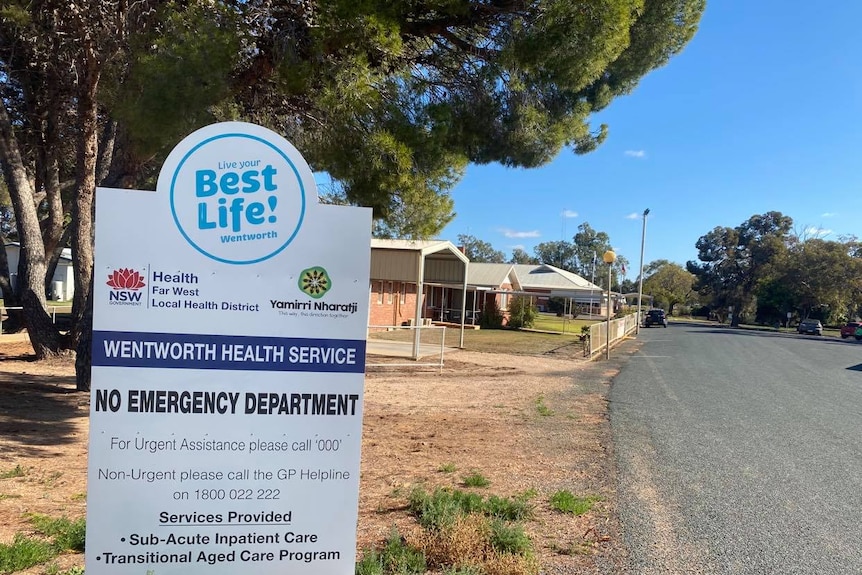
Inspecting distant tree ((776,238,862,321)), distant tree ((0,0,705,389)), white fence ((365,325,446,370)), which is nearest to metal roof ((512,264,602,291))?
distant tree ((776,238,862,321))

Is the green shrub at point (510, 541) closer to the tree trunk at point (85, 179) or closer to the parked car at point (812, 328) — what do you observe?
the tree trunk at point (85, 179)

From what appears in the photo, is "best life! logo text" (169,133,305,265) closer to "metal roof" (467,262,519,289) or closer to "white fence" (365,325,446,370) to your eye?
"white fence" (365,325,446,370)

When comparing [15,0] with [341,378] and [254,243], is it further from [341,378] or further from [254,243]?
[341,378]

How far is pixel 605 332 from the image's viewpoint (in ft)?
93.6

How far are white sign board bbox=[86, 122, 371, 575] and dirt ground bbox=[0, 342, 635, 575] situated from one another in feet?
3.64

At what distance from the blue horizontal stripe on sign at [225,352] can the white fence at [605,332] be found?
64.2 feet

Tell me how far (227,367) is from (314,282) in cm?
62

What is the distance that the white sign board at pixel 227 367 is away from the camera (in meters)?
3.18

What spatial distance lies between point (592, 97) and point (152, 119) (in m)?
6.26

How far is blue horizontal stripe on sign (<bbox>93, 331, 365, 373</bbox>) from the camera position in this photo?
317 centimetres

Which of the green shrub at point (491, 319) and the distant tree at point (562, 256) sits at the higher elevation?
the distant tree at point (562, 256)

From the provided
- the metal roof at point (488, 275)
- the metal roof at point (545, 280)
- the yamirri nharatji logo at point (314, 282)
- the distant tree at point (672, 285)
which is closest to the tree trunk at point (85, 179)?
the yamirri nharatji logo at point (314, 282)

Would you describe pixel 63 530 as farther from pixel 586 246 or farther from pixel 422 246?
pixel 586 246

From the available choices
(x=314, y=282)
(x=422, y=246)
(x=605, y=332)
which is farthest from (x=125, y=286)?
(x=605, y=332)
